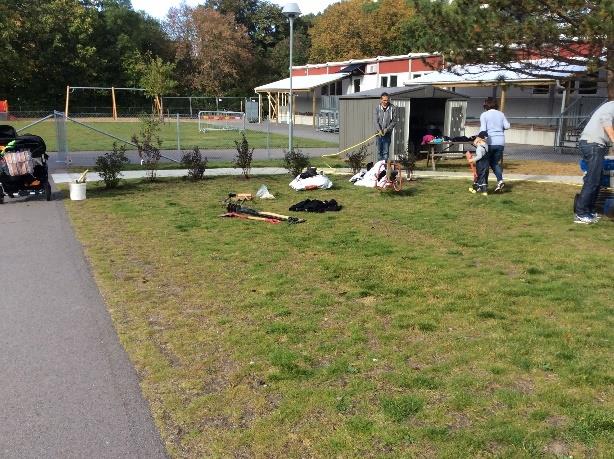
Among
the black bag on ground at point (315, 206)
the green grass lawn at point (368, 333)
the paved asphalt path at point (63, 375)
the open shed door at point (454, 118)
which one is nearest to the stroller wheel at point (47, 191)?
the green grass lawn at point (368, 333)

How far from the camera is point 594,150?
344 inches

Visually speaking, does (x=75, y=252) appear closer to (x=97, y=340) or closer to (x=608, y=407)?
(x=97, y=340)

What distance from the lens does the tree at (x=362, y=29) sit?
178 feet

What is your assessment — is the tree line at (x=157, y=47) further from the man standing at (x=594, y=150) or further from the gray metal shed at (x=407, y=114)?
the man standing at (x=594, y=150)

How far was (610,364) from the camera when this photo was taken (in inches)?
161

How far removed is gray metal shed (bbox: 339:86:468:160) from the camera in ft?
56.2

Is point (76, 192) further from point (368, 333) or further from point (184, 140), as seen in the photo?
point (184, 140)

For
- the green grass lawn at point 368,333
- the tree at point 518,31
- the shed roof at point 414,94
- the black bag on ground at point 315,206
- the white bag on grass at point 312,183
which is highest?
the tree at point 518,31

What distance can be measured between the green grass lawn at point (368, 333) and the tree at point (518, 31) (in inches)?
169

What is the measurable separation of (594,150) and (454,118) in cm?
968

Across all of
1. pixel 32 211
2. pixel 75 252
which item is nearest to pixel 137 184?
pixel 32 211

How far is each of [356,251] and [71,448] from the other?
474 centimetres

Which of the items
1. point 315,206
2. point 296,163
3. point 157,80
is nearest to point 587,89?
point 296,163

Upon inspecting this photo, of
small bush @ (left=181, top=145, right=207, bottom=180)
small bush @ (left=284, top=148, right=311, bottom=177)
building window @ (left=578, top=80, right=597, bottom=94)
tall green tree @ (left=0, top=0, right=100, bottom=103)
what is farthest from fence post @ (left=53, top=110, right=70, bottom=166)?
tall green tree @ (left=0, top=0, right=100, bottom=103)
